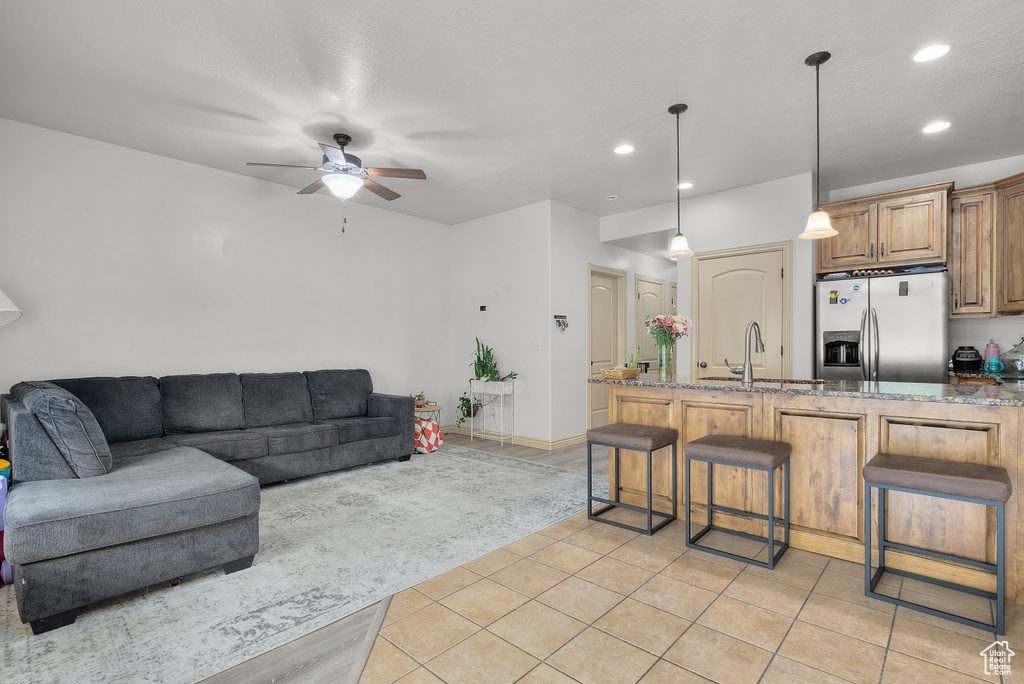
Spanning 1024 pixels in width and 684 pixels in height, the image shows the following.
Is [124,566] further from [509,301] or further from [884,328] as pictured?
[884,328]

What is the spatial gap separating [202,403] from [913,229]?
6.39 m

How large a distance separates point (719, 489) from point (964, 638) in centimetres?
127

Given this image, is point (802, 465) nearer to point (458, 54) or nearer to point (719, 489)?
point (719, 489)

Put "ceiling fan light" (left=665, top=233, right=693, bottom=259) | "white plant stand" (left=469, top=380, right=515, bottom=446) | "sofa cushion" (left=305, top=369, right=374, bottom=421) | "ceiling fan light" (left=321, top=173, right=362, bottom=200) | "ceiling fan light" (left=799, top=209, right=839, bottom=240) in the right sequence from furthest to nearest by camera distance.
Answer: "white plant stand" (left=469, top=380, right=515, bottom=446)
"sofa cushion" (left=305, top=369, right=374, bottom=421)
"ceiling fan light" (left=665, top=233, right=693, bottom=259)
"ceiling fan light" (left=321, top=173, right=362, bottom=200)
"ceiling fan light" (left=799, top=209, right=839, bottom=240)

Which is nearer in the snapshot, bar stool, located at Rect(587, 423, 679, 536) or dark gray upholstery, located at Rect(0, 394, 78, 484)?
dark gray upholstery, located at Rect(0, 394, 78, 484)

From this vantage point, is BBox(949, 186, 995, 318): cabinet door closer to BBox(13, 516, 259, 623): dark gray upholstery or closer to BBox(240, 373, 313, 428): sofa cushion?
BBox(13, 516, 259, 623): dark gray upholstery

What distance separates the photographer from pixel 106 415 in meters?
3.69

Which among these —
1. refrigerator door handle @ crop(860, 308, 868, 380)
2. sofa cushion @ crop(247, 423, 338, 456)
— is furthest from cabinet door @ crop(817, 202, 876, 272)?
sofa cushion @ crop(247, 423, 338, 456)

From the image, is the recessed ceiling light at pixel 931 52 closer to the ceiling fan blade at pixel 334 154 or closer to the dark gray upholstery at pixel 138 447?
the ceiling fan blade at pixel 334 154

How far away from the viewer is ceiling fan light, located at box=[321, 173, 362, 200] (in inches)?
139

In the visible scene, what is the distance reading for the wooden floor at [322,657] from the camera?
175cm

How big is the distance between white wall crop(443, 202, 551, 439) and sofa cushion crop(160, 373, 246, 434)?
2.84 meters

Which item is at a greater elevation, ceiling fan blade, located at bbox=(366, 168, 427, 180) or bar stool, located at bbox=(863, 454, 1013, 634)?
ceiling fan blade, located at bbox=(366, 168, 427, 180)

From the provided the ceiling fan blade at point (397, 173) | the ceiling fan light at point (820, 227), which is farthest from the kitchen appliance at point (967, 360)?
the ceiling fan blade at point (397, 173)
